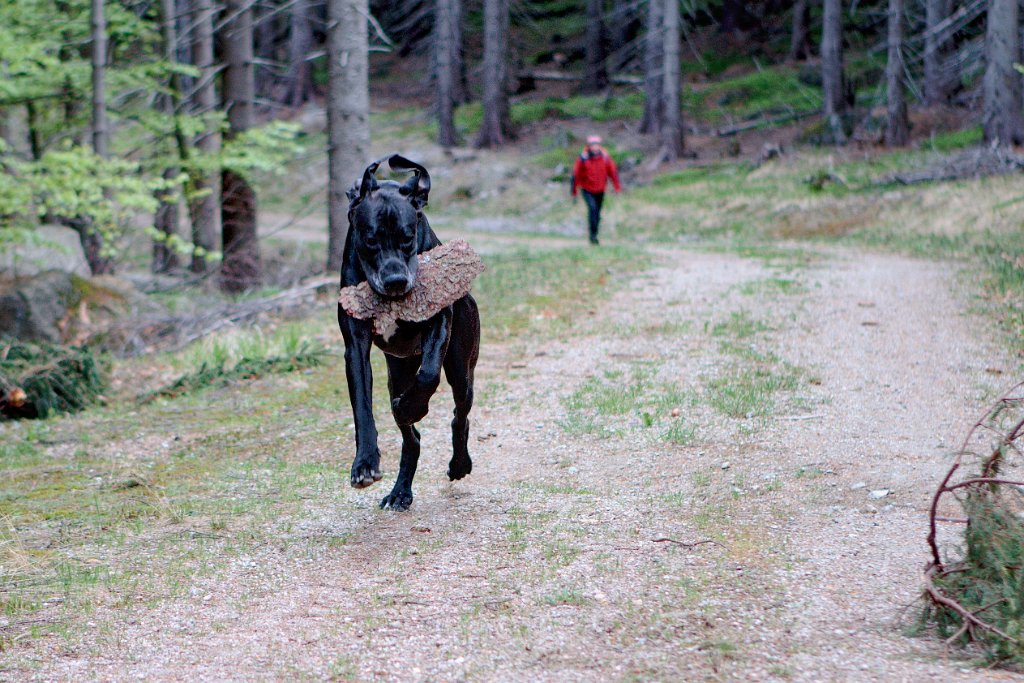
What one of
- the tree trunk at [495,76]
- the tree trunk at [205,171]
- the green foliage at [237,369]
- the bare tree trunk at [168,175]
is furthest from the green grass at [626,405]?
the tree trunk at [495,76]

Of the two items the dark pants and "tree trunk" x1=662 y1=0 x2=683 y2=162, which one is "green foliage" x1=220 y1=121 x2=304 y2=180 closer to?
the dark pants

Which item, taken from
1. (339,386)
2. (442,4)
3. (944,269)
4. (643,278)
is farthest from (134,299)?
(442,4)

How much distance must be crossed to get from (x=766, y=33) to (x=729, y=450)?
41.0 m

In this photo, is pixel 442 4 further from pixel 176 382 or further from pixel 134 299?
pixel 176 382

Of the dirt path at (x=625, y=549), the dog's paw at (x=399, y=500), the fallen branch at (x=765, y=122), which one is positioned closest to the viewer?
the dirt path at (x=625, y=549)

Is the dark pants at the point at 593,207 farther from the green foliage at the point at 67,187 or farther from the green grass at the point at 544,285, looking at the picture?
the green foliage at the point at 67,187

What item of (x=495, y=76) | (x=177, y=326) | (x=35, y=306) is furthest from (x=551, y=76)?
(x=35, y=306)

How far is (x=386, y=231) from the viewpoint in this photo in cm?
538

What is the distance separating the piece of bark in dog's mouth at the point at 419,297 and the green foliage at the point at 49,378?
235 inches

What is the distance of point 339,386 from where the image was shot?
10031 millimetres

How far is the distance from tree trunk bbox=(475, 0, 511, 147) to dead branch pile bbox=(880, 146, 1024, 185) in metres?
15.3

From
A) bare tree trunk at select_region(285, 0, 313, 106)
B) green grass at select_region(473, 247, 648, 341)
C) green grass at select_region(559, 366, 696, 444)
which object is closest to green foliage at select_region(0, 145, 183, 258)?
green grass at select_region(473, 247, 648, 341)

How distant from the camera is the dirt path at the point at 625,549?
4246 mm

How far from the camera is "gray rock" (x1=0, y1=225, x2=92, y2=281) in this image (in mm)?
14562
